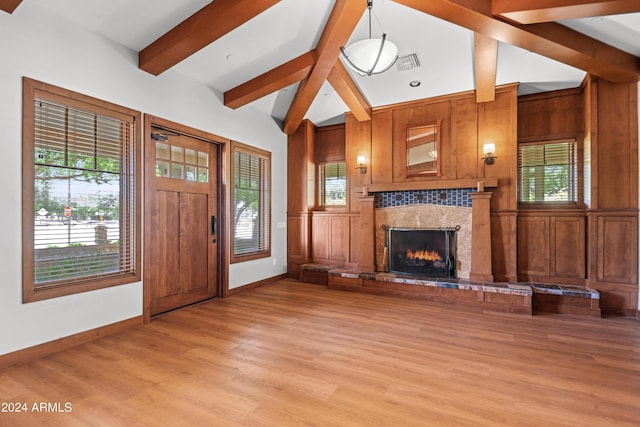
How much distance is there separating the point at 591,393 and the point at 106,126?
194 inches

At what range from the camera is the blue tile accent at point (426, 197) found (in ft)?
16.4

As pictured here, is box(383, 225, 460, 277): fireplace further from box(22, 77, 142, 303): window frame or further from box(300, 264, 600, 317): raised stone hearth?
box(22, 77, 142, 303): window frame

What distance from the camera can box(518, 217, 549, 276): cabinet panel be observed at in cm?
466

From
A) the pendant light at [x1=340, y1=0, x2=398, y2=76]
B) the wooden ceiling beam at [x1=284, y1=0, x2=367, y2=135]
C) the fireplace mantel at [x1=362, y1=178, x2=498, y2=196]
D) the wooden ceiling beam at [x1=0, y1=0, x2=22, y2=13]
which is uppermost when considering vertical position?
the wooden ceiling beam at [x1=284, y1=0, x2=367, y2=135]

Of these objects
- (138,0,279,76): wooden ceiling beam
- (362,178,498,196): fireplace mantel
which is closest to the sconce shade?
(362,178,498,196): fireplace mantel

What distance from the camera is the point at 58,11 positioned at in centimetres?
291

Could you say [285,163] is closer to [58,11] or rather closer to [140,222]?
[140,222]

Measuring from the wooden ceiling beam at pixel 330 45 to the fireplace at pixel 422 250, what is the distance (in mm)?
2574

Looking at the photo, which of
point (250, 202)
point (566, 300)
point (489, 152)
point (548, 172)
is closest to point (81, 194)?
point (250, 202)

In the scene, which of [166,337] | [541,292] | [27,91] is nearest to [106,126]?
[27,91]

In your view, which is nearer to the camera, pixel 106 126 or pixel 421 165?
pixel 106 126

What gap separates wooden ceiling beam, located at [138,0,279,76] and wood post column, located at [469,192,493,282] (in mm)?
3816

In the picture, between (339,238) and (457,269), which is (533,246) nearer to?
(457,269)

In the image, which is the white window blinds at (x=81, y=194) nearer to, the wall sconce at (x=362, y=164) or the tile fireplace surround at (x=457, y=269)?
the tile fireplace surround at (x=457, y=269)
